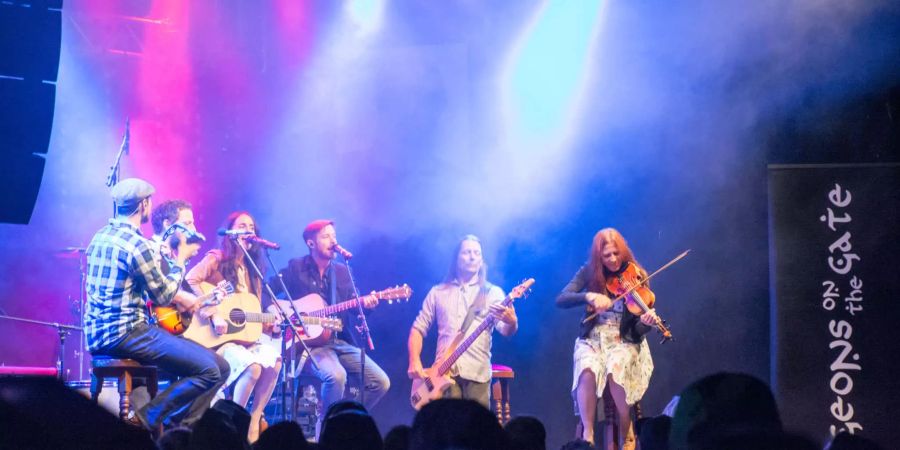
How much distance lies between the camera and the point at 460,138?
8.82 meters

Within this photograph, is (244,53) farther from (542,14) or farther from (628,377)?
(628,377)

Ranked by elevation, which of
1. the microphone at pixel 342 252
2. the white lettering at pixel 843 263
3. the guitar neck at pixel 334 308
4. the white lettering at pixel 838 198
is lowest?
the guitar neck at pixel 334 308

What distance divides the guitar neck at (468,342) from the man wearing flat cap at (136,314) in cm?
253

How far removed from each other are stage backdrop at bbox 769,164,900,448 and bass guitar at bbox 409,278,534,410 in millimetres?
2165

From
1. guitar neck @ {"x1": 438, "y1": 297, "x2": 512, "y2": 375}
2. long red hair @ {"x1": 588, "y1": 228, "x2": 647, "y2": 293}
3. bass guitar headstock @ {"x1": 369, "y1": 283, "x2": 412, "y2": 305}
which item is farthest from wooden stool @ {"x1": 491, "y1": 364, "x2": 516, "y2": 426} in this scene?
long red hair @ {"x1": 588, "y1": 228, "x2": 647, "y2": 293}

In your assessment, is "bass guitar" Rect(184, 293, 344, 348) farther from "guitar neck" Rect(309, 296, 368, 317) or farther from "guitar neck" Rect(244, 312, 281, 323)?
"guitar neck" Rect(309, 296, 368, 317)

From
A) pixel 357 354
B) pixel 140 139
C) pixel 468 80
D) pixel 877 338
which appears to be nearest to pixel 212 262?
pixel 357 354

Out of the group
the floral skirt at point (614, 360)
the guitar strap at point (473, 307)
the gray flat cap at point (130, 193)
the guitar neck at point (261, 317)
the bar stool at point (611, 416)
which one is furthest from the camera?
the guitar strap at point (473, 307)

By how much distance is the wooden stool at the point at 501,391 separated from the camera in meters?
7.71

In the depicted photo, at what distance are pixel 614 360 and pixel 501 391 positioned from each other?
4.78 ft

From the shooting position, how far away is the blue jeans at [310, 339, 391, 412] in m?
7.42

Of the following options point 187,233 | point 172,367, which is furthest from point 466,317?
point 172,367

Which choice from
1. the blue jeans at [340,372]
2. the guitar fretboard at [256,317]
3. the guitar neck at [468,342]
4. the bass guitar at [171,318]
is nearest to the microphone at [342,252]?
the guitar fretboard at [256,317]

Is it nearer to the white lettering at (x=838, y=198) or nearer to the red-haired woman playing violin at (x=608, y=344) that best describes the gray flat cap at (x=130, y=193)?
the red-haired woman playing violin at (x=608, y=344)
